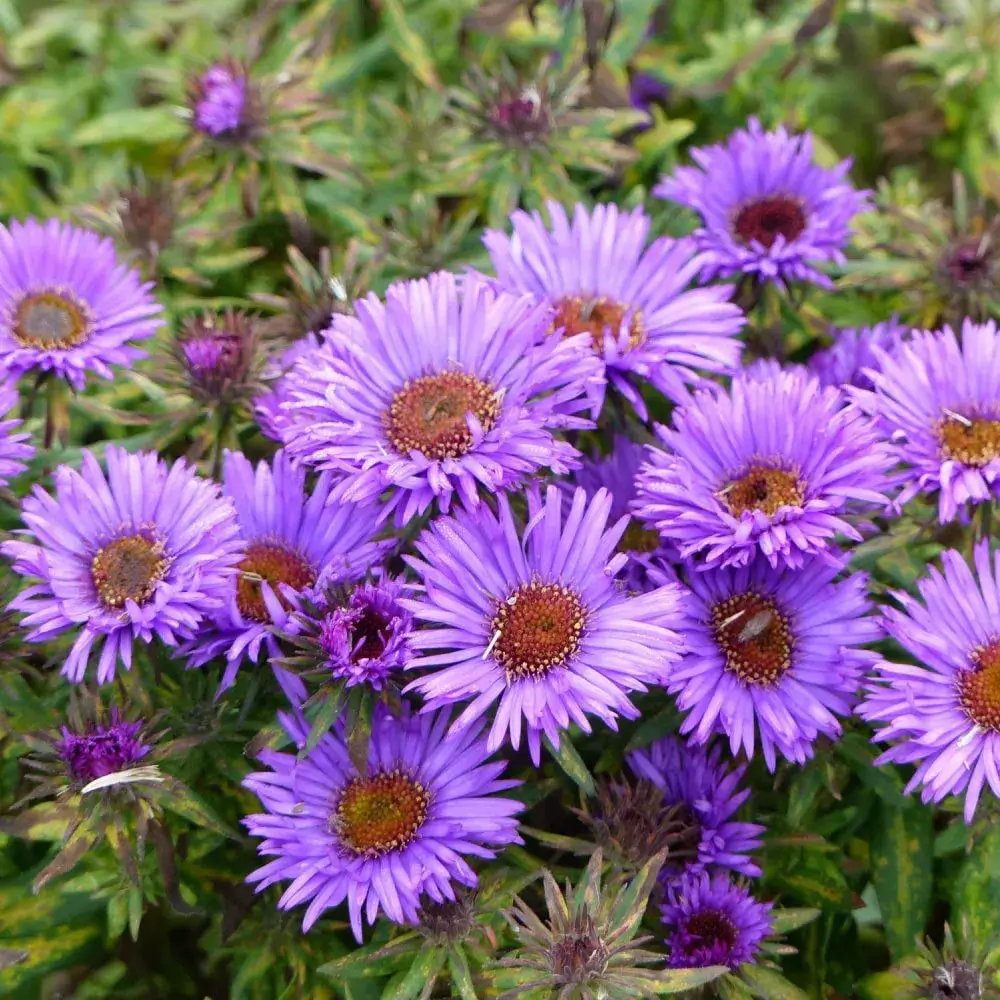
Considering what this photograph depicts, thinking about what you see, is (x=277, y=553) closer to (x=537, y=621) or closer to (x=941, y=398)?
(x=537, y=621)

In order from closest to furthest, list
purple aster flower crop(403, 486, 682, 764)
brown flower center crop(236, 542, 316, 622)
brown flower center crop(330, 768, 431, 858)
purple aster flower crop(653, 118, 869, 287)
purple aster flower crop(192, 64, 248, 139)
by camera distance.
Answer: purple aster flower crop(403, 486, 682, 764) < brown flower center crop(330, 768, 431, 858) < brown flower center crop(236, 542, 316, 622) < purple aster flower crop(653, 118, 869, 287) < purple aster flower crop(192, 64, 248, 139)

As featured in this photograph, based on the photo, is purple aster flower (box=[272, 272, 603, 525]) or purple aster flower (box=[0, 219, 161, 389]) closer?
purple aster flower (box=[272, 272, 603, 525])

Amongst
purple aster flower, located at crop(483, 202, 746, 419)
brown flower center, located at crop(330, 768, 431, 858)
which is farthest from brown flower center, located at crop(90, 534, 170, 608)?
purple aster flower, located at crop(483, 202, 746, 419)

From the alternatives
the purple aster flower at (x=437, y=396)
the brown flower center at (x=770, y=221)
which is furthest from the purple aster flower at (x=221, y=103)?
the brown flower center at (x=770, y=221)

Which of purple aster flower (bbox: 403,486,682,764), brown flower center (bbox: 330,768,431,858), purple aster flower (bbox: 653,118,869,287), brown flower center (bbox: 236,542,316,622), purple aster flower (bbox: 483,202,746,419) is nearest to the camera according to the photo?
purple aster flower (bbox: 403,486,682,764)

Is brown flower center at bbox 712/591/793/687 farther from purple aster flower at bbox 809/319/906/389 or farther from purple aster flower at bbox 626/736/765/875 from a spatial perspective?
purple aster flower at bbox 809/319/906/389

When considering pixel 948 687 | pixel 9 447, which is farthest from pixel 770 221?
pixel 9 447

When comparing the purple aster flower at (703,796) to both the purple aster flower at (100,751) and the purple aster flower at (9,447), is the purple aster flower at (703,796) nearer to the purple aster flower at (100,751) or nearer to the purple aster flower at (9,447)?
the purple aster flower at (100,751)
